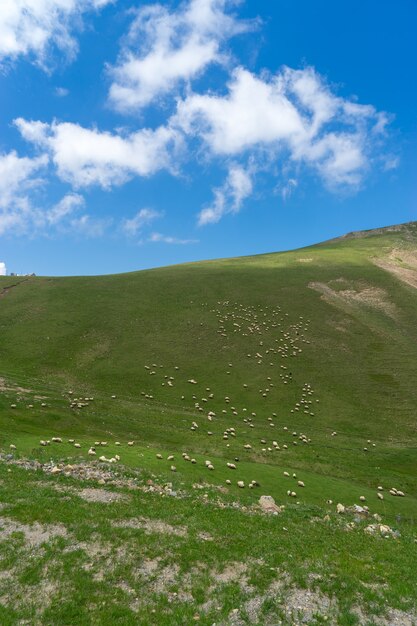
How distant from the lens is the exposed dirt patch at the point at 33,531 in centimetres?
1810

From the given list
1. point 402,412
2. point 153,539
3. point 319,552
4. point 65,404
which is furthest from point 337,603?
point 402,412

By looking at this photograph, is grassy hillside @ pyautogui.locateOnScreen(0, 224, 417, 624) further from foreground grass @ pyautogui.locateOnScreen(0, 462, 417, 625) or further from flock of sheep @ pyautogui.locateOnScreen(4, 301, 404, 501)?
foreground grass @ pyautogui.locateOnScreen(0, 462, 417, 625)

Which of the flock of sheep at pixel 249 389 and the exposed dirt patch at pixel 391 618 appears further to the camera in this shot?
the flock of sheep at pixel 249 389

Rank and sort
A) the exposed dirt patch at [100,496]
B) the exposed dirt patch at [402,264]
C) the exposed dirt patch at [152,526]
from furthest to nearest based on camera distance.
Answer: the exposed dirt patch at [402,264] < the exposed dirt patch at [100,496] < the exposed dirt patch at [152,526]

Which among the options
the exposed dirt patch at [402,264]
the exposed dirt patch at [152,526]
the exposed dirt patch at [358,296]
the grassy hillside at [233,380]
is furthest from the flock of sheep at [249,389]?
the exposed dirt patch at [402,264]

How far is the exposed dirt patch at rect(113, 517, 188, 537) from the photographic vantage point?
2027 centimetres

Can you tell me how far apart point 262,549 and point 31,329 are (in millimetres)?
59515

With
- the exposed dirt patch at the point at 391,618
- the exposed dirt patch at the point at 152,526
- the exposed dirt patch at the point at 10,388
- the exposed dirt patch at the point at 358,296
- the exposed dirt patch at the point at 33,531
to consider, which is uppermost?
the exposed dirt patch at the point at 358,296

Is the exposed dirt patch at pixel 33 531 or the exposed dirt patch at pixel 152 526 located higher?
the exposed dirt patch at pixel 33 531

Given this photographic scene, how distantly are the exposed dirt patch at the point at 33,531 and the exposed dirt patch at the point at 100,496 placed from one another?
A: 3773 millimetres

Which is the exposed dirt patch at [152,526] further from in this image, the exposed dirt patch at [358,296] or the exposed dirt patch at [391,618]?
the exposed dirt patch at [358,296]

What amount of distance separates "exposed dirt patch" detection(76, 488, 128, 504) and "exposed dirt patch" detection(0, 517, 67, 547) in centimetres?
377

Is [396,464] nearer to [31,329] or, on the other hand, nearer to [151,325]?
[151,325]

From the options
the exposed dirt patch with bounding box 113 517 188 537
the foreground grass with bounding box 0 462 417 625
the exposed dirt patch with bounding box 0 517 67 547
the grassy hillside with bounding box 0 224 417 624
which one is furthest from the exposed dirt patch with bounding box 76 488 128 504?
the grassy hillside with bounding box 0 224 417 624
